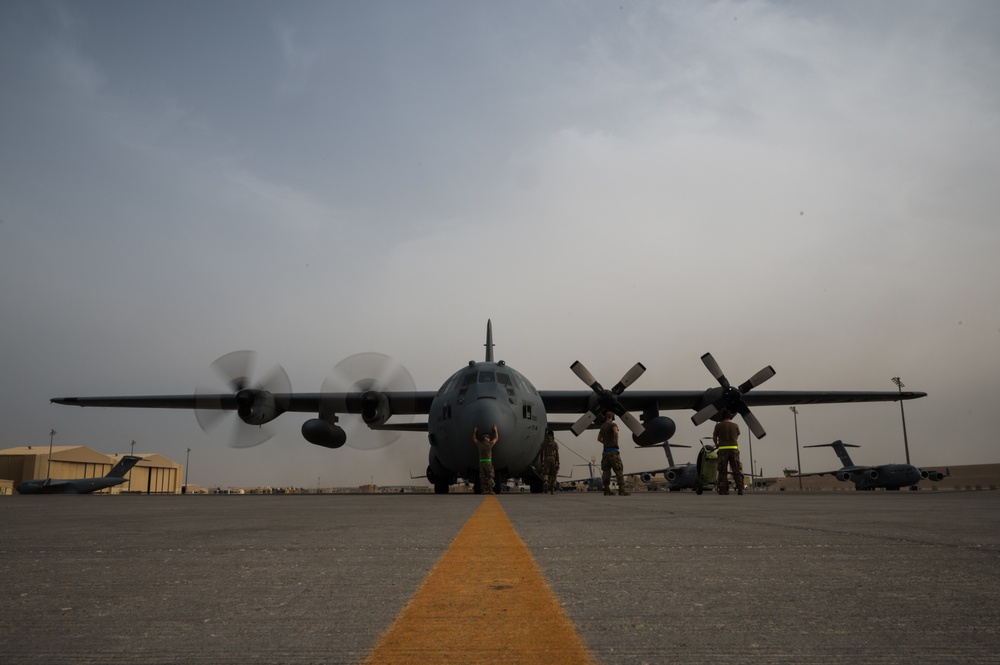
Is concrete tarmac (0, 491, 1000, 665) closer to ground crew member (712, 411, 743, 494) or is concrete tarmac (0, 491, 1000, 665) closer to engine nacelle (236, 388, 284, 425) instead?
ground crew member (712, 411, 743, 494)

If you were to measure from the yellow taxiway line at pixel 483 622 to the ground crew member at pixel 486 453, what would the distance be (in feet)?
49.3

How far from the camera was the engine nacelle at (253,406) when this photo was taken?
81.5 ft

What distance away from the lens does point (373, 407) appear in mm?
24453

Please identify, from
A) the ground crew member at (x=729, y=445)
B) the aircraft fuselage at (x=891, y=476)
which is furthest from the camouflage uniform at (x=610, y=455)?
A: the aircraft fuselage at (x=891, y=476)

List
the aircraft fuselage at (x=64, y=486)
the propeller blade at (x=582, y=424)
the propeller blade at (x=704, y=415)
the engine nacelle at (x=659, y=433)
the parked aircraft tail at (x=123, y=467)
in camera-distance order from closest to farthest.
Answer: the propeller blade at (x=582, y=424)
the propeller blade at (x=704, y=415)
the engine nacelle at (x=659, y=433)
the aircraft fuselage at (x=64, y=486)
the parked aircraft tail at (x=123, y=467)

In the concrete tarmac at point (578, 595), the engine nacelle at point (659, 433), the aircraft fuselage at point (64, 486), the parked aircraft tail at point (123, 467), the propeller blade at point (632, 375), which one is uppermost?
the propeller blade at point (632, 375)

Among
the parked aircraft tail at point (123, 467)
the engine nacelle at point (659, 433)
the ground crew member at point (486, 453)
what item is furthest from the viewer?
the parked aircraft tail at point (123, 467)

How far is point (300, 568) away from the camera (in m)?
3.58

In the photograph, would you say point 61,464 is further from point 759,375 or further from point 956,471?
point 956,471

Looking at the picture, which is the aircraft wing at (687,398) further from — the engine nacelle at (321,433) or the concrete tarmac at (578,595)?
the concrete tarmac at (578,595)

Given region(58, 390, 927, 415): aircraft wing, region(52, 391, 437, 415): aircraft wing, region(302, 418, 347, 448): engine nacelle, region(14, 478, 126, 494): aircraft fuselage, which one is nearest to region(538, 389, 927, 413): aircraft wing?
region(58, 390, 927, 415): aircraft wing

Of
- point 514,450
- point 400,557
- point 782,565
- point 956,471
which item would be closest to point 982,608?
point 782,565

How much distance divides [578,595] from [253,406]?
Answer: 78.4 ft

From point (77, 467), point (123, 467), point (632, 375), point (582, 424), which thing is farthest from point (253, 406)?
point (77, 467)
